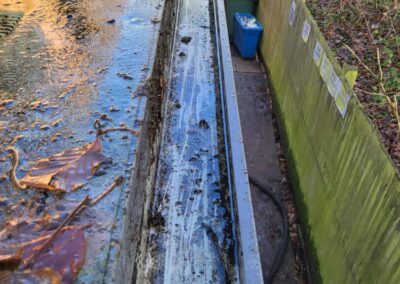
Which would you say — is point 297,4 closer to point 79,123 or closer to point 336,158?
point 336,158

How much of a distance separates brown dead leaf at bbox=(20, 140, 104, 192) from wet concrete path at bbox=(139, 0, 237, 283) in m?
0.48

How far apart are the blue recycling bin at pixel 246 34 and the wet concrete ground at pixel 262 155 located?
0.21 metres

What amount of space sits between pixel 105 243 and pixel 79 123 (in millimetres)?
723

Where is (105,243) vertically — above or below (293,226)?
above

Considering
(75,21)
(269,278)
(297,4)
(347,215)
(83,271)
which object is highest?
(75,21)

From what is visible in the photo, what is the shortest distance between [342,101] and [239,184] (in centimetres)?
212

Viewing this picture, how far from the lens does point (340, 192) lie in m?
3.41

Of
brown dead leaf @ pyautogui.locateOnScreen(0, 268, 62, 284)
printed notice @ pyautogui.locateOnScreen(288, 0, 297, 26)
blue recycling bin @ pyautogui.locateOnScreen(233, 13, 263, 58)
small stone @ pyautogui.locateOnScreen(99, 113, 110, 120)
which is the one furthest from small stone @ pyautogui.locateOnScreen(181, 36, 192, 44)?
blue recycling bin @ pyautogui.locateOnScreen(233, 13, 263, 58)

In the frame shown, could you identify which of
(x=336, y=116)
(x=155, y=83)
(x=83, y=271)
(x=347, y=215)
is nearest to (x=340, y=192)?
(x=347, y=215)

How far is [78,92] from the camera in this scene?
2035 millimetres

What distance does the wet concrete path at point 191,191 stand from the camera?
174 centimetres

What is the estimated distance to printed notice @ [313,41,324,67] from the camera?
4377 mm

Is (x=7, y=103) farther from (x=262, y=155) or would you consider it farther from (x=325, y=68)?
(x=262, y=155)

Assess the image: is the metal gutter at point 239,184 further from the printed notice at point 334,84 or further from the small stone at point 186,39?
the printed notice at point 334,84
